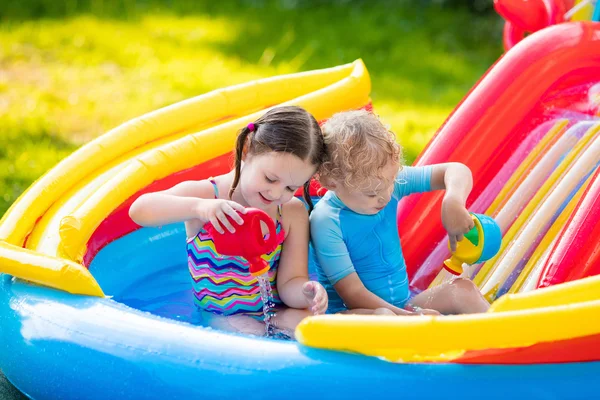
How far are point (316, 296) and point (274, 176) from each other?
323mm

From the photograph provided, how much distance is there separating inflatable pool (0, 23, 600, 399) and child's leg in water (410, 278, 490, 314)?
0.18 m

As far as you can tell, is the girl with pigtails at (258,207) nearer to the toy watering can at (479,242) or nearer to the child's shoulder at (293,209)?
the child's shoulder at (293,209)

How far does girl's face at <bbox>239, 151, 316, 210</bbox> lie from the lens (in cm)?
230

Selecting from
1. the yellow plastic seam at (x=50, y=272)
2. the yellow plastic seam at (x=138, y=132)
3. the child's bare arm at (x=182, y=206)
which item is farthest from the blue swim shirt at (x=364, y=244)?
the yellow plastic seam at (x=138, y=132)

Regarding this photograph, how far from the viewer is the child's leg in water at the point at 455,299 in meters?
2.53

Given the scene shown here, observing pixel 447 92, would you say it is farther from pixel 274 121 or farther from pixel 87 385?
pixel 87 385

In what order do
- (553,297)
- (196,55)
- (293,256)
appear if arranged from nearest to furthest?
(553,297), (293,256), (196,55)

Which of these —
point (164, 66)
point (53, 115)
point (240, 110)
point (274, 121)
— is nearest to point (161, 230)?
point (240, 110)

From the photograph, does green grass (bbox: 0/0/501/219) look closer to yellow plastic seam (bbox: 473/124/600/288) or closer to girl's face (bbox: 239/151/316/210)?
yellow plastic seam (bbox: 473/124/600/288)

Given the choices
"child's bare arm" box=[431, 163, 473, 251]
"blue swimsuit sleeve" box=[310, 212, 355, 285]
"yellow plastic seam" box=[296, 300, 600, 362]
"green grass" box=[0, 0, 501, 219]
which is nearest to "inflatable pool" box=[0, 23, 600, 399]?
"yellow plastic seam" box=[296, 300, 600, 362]

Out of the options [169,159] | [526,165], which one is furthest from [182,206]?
[526,165]

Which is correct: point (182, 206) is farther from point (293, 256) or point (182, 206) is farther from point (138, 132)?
point (138, 132)

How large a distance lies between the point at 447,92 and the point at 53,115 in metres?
2.44

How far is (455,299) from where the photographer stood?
2547 mm
